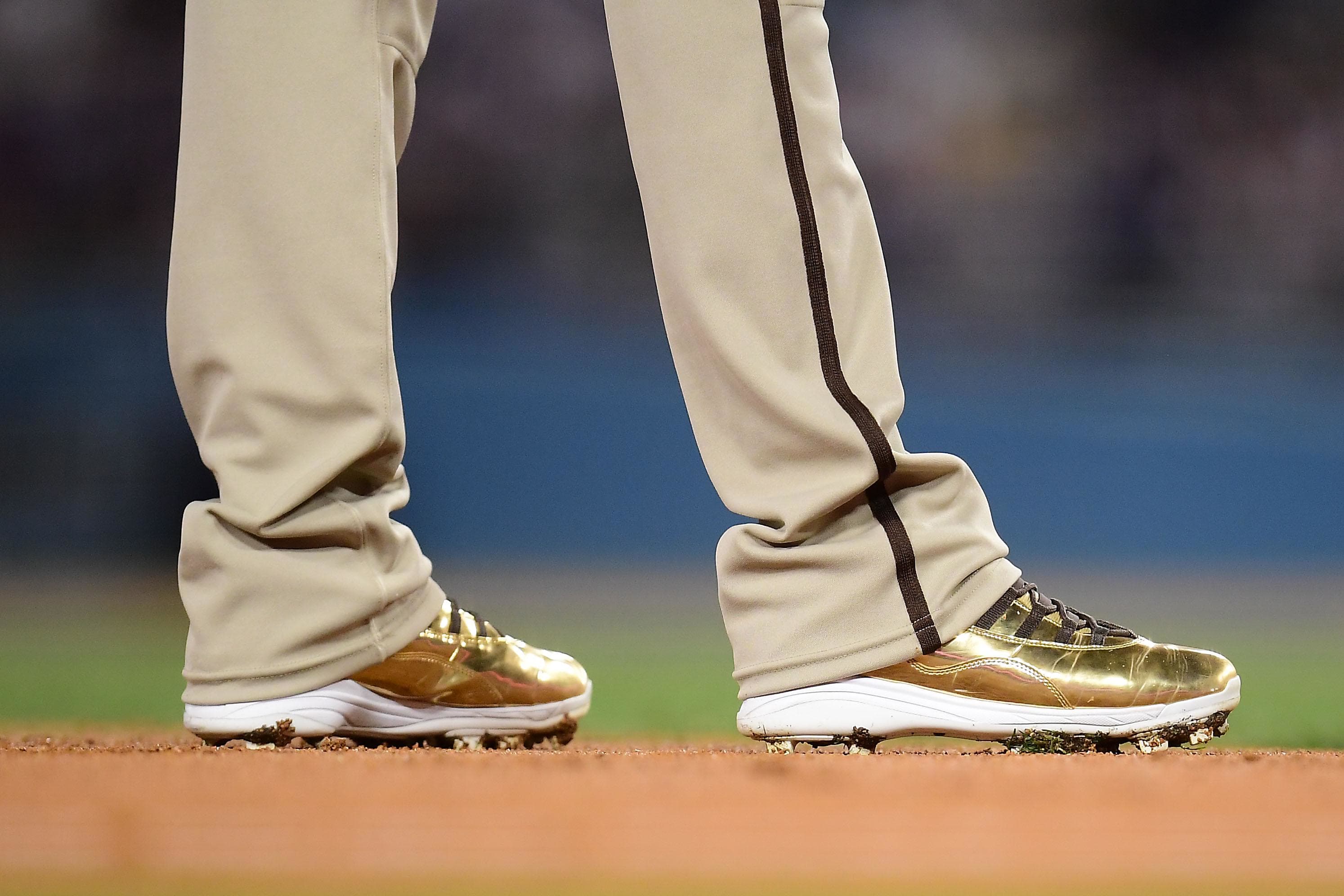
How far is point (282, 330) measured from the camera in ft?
2.34

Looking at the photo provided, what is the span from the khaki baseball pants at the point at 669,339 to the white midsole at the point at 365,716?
0.01m

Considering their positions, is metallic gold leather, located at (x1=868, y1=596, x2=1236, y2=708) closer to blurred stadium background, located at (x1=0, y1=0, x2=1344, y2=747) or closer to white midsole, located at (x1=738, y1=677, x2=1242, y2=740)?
white midsole, located at (x1=738, y1=677, x2=1242, y2=740)

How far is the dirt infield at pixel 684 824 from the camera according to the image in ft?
1.46

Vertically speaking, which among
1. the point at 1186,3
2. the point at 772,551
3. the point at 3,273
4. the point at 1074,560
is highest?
the point at 1186,3

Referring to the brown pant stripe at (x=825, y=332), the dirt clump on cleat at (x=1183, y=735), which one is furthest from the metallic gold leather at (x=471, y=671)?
the dirt clump on cleat at (x=1183, y=735)

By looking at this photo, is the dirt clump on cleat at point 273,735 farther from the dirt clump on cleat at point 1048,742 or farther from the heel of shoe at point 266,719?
the dirt clump on cleat at point 1048,742

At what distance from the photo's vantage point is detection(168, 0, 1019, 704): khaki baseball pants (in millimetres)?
676

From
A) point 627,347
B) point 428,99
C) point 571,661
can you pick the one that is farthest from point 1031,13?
point 571,661

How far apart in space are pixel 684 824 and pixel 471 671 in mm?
353

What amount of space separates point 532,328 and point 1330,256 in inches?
124

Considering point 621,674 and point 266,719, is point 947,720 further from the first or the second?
point 621,674

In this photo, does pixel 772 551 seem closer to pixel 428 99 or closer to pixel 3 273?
pixel 3 273

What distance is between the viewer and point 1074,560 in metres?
3.58

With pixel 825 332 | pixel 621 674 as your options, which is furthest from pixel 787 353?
pixel 621 674
